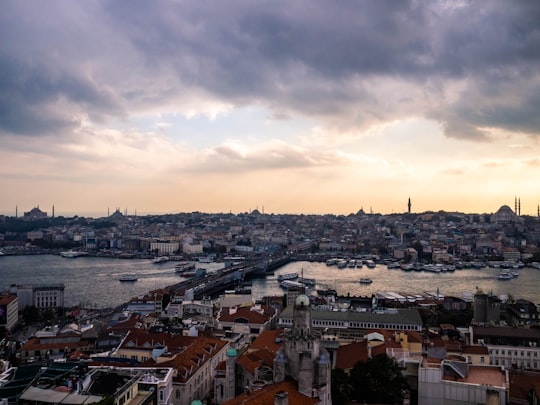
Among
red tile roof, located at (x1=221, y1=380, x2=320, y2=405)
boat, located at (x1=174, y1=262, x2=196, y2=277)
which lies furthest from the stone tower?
boat, located at (x1=174, y1=262, x2=196, y2=277)

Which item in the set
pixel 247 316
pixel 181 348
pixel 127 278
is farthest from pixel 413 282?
pixel 181 348

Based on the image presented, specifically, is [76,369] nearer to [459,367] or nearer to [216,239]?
[459,367]

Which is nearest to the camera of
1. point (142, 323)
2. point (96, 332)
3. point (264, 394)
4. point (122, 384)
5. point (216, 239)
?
point (264, 394)

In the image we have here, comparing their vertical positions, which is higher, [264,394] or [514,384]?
[264,394]

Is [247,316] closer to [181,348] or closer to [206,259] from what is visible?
[181,348]

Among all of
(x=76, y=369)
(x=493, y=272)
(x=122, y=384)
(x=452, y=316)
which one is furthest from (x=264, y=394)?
(x=493, y=272)

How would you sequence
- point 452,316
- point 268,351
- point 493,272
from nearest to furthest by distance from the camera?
1. point 268,351
2. point 452,316
3. point 493,272
